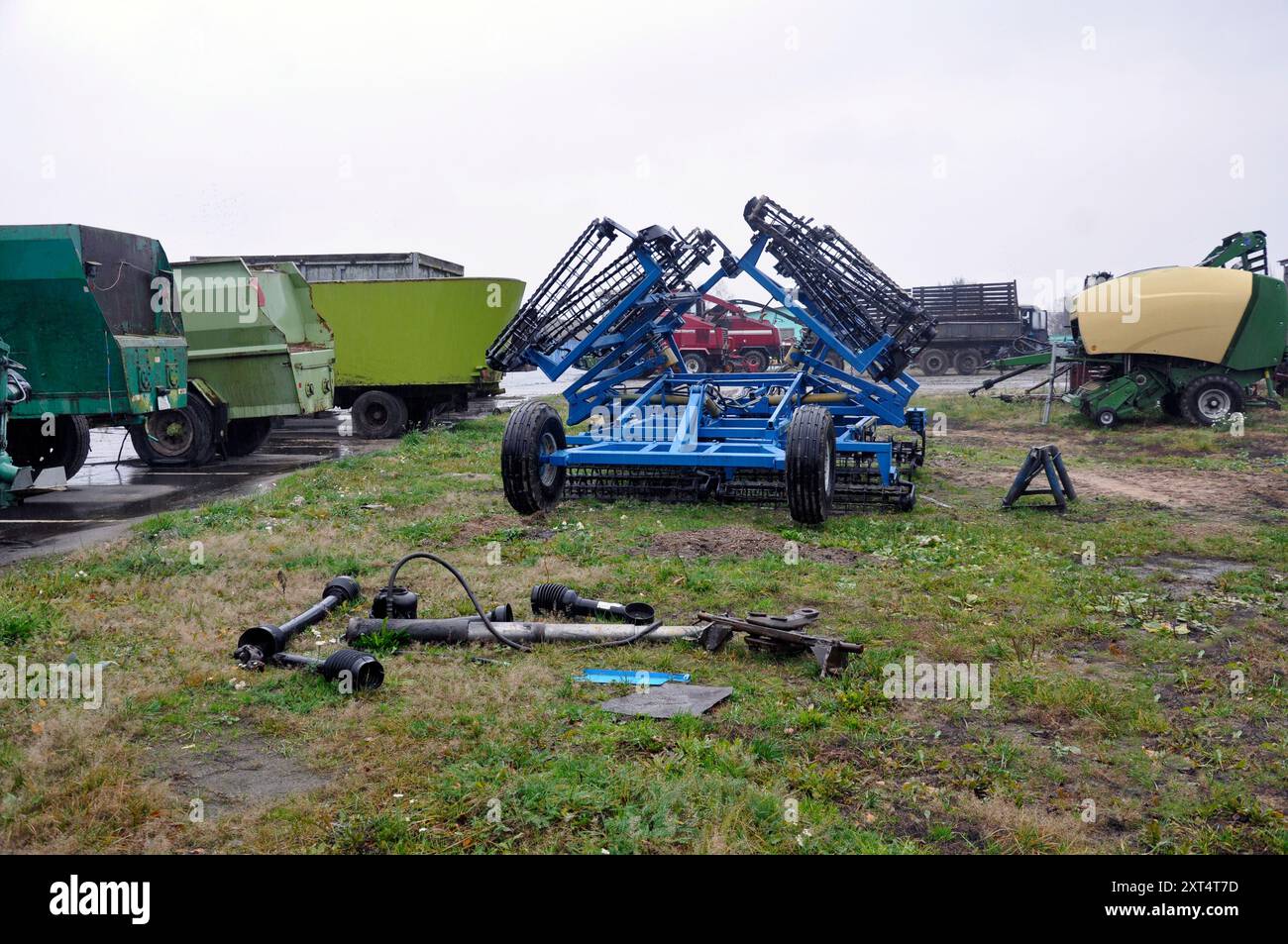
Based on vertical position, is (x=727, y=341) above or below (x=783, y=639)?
above

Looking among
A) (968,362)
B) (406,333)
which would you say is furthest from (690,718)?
(968,362)

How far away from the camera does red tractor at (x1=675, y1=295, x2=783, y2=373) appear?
2636 cm

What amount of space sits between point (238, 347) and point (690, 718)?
10162 millimetres

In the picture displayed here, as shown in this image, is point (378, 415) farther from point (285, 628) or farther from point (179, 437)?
point (285, 628)

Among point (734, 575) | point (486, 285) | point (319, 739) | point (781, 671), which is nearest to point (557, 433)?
point (734, 575)

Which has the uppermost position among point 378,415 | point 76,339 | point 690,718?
point 76,339

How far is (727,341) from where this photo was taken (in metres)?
26.9

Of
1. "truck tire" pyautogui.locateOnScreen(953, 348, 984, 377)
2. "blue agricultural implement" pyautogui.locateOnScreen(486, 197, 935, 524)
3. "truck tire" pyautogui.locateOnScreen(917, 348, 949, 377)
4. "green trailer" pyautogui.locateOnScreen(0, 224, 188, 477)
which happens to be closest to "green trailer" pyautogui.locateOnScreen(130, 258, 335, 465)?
"green trailer" pyautogui.locateOnScreen(0, 224, 188, 477)

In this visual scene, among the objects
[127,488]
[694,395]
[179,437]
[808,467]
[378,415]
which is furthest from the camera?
[378,415]

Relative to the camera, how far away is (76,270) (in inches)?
351

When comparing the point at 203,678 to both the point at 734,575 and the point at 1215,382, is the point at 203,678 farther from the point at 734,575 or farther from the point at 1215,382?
the point at 1215,382

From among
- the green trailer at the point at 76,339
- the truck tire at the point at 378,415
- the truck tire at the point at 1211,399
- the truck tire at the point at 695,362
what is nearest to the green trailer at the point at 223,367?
the green trailer at the point at 76,339

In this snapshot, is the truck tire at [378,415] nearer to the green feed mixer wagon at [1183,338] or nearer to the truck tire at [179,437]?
the truck tire at [179,437]

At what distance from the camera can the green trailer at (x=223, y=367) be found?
1201 cm
